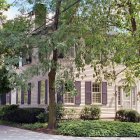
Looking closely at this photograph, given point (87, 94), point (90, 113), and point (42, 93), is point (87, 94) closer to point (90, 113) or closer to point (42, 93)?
point (90, 113)

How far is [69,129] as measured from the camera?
763 inches

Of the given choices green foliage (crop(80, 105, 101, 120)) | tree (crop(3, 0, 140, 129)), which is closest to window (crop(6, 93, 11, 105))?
green foliage (crop(80, 105, 101, 120))

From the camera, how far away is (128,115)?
89.6 ft

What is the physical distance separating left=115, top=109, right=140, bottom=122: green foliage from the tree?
7716 millimetres

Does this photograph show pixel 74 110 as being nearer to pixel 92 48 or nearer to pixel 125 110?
pixel 125 110

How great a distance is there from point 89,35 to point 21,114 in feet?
34.6

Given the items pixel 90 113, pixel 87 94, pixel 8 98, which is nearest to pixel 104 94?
pixel 87 94

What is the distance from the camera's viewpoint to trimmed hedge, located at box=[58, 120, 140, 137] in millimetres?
18875

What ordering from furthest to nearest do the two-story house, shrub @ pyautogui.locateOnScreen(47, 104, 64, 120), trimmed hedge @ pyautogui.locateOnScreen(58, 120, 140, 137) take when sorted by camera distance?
1. the two-story house
2. shrub @ pyautogui.locateOnScreen(47, 104, 64, 120)
3. trimmed hedge @ pyautogui.locateOnScreen(58, 120, 140, 137)

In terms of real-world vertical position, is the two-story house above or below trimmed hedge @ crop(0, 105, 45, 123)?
above

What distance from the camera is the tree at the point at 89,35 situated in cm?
1706

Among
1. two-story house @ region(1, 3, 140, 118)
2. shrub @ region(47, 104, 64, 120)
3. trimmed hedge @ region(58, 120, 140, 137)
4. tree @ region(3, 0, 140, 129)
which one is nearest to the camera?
tree @ region(3, 0, 140, 129)

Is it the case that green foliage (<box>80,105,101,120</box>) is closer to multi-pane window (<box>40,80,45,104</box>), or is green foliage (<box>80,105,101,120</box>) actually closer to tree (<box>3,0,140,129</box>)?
multi-pane window (<box>40,80,45,104</box>)

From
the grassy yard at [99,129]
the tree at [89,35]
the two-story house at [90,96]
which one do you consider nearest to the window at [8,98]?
the two-story house at [90,96]
